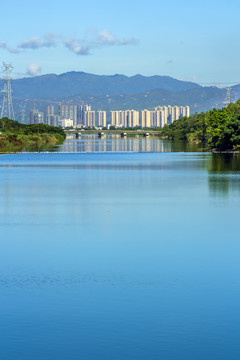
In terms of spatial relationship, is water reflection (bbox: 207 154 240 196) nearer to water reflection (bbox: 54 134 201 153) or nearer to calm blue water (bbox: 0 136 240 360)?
calm blue water (bbox: 0 136 240 360)

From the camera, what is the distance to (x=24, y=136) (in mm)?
83062

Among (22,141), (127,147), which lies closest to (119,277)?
(127,147)

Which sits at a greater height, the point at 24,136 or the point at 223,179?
the point at 24,136

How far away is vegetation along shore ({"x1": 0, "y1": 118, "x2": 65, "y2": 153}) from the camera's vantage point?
2886 inches

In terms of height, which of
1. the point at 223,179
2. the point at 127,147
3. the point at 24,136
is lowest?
the point at 223,179

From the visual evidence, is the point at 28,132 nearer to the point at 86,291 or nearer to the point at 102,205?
the point at 102,205

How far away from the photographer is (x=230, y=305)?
8859mm

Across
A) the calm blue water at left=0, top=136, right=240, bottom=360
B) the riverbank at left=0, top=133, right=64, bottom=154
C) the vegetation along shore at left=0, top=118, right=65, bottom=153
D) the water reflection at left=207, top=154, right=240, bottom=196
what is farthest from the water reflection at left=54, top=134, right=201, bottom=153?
the calm blue water at left=0, top=136, right=240, bottom=360

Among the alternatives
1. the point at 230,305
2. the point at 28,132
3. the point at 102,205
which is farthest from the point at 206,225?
the point at 28,132

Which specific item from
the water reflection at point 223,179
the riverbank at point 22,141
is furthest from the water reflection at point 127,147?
the water reflection at point 223,179

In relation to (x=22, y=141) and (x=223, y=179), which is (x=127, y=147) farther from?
(x=223, y=179)

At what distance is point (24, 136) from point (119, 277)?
74.1 meters

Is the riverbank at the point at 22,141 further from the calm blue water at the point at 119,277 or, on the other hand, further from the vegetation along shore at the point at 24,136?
the calm blue water at the point at 119,277

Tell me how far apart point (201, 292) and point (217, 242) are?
4.18 m
